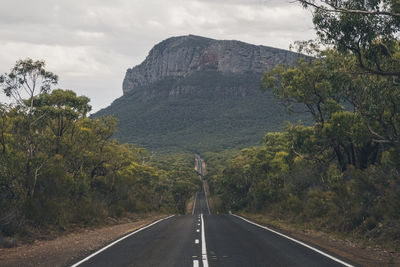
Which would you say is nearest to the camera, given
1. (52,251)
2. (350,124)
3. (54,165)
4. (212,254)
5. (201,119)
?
(212,254)

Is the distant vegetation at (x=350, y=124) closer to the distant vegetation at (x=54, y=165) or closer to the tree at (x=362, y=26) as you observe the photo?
the tree at (x=362, y=26)

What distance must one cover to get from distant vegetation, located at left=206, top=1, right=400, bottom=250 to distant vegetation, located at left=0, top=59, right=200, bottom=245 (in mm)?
13695

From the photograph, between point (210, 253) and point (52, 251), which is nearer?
point (210, 253)

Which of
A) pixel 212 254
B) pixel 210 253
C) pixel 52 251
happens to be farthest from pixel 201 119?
pixel 212 254

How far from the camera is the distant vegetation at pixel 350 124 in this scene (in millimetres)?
13867

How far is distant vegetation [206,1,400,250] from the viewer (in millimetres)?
13867

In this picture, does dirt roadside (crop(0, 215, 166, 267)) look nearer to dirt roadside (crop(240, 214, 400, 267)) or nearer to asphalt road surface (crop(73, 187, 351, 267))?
asphalt road surface (crop(73, 187, 351, 267))

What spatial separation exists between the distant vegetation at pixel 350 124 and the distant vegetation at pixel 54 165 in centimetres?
1369

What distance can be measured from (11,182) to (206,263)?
38.0 ft

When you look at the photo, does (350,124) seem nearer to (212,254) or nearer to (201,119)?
(212,254)

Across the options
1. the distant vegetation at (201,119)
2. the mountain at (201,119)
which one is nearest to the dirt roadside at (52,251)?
the distant vegetation at (201,119)

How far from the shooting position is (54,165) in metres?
23.0

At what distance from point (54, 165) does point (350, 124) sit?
1647cm

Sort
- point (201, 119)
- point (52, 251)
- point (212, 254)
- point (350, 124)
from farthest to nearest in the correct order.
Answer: point (201, 119) < point (350, 124) < point (52, 251) < point (212, 254)
